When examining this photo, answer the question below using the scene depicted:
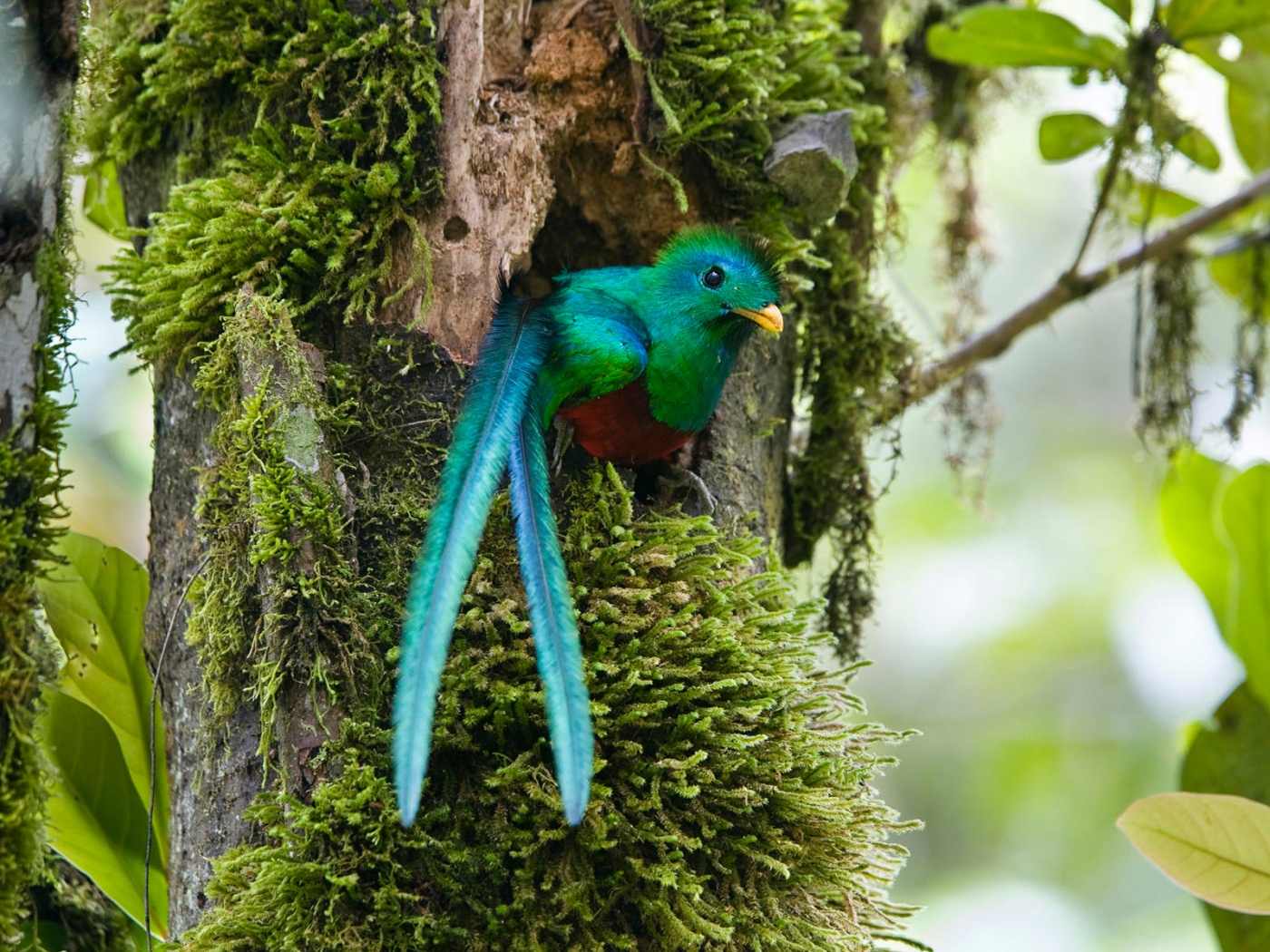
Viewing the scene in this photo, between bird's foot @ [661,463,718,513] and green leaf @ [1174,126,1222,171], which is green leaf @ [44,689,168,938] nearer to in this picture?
bird's foot @ [661,463,718,513]

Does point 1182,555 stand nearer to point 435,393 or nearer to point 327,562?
point 435,393

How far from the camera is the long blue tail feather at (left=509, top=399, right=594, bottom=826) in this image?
1.38 m

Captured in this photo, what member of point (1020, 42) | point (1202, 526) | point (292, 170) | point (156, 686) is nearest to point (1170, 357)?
point (1202, 526)

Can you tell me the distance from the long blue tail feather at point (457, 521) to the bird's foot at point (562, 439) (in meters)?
0.20

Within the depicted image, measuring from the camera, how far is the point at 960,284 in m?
3.69

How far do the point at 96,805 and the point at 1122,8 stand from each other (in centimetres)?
303

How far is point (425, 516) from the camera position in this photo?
74.9 inches

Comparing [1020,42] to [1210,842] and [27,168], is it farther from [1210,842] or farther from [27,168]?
[27,168]

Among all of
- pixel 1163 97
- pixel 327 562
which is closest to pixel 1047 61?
pixel 1163 97

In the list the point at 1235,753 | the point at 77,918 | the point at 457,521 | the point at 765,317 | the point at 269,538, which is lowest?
the point at 77,918

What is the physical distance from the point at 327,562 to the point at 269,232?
627 mm

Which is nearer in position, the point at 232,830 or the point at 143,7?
the point at 232,830

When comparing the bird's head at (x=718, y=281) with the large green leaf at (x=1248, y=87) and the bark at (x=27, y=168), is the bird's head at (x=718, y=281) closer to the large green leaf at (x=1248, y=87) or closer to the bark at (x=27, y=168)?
the bark at (x=27, y=168)

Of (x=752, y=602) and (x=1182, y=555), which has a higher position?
(x=1182, y=555)
